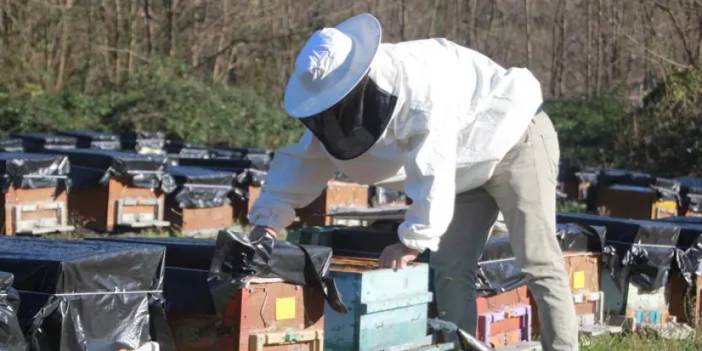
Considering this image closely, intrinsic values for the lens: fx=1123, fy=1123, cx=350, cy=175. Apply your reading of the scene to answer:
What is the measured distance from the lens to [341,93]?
3561 millimetres

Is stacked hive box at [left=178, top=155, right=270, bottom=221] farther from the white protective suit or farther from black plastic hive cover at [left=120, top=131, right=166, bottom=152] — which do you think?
the white protective suit

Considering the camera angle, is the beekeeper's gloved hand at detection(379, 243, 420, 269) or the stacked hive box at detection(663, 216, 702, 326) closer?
the beekeeper's gloved hand at detection(379, 243, 420, 269)

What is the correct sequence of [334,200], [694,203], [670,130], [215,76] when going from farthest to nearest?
1. [215,76]
2. [670,130]
3. [694,203]
4. [334,200]

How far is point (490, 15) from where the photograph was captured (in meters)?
36.9

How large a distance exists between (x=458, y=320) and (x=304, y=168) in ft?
3.19

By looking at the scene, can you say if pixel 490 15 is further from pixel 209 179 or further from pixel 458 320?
pixel 458 320

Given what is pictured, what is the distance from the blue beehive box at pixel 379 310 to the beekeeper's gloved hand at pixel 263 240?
0.30 m

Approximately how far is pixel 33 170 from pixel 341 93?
6.30 metres

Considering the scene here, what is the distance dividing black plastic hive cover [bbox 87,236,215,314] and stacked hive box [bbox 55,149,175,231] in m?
5.71

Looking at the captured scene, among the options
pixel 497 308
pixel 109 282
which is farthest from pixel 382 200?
pixel 109 282

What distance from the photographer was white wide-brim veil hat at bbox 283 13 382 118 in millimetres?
3574

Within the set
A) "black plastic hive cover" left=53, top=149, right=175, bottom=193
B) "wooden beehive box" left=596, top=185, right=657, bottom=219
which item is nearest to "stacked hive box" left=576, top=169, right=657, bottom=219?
"wooden beehive box" left=596, top=185, right=657, bottom=219

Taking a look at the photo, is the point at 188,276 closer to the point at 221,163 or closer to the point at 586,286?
the point at 586,286

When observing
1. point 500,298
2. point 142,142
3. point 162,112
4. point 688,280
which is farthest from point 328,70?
point 162,112
